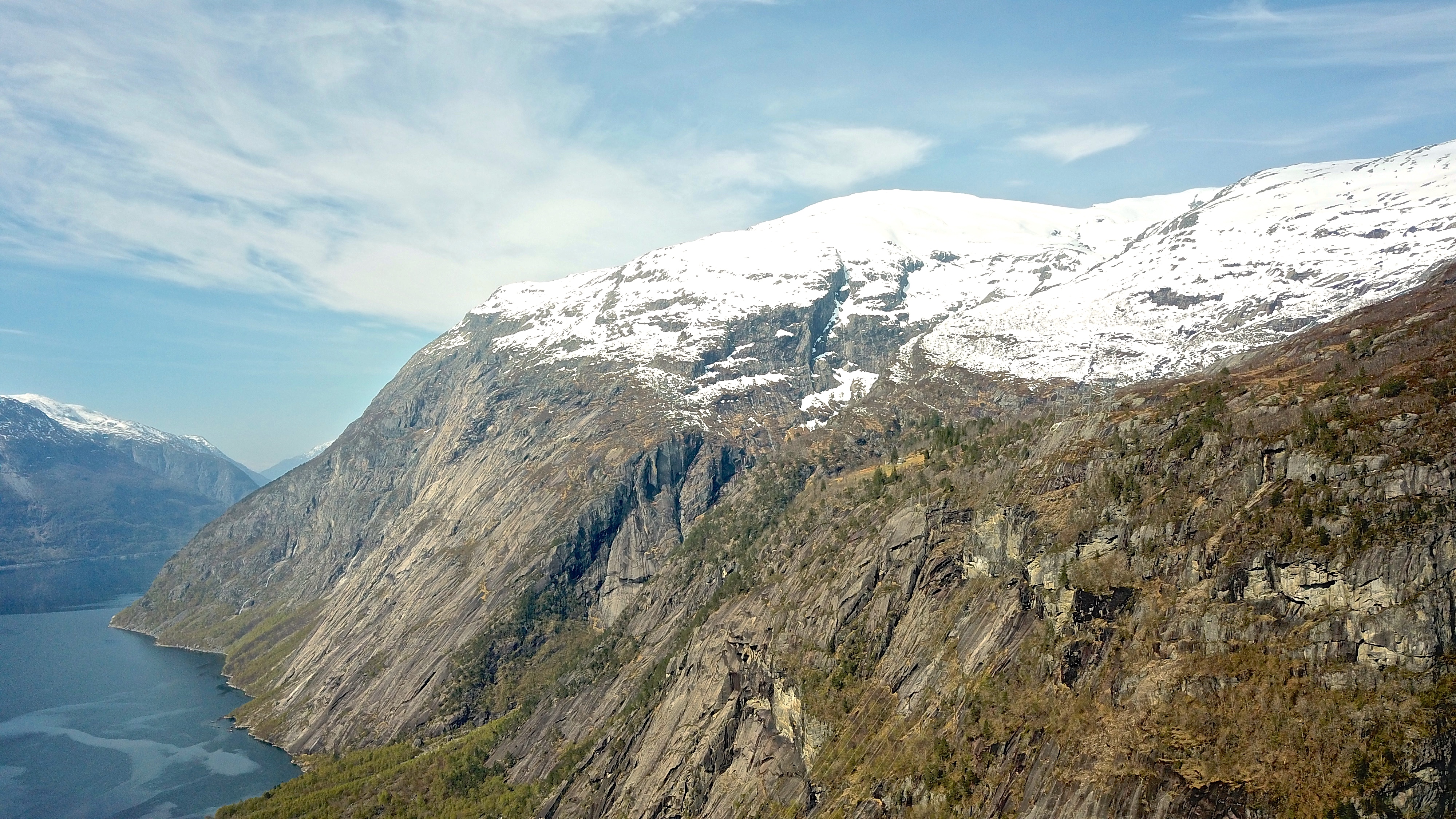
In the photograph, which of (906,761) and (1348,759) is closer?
(1348,759)

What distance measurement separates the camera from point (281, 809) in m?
194

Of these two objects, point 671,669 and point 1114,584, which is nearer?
point 1114,584

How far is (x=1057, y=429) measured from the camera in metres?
135

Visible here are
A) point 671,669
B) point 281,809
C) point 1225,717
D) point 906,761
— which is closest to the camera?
point 1225,717

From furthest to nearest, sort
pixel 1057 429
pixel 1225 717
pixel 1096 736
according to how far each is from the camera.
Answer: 1. pixel 1057 429
2. pixel 1096 736
3. pixel 1225 717

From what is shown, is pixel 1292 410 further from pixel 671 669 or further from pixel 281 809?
pixel 281 809

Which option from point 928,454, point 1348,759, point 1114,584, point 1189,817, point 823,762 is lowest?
point 823,762

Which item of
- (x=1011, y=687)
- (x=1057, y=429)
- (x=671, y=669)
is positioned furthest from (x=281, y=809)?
(x=1057, y=429)

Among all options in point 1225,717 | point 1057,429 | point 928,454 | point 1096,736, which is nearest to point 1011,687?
point 1096,736

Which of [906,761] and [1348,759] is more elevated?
[1348,759]

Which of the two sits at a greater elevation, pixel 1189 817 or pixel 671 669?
pixel 1189 817

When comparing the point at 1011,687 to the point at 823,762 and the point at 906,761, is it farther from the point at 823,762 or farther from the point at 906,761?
the point at 823,762

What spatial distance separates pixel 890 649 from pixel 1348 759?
214 feet

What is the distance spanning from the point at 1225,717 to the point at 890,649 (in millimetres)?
55445
